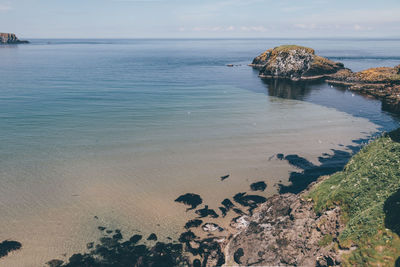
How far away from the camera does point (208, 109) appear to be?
127 feet

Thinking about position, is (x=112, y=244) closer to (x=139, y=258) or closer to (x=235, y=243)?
(x=139, y=258)

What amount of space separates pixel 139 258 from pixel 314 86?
60.9 meters

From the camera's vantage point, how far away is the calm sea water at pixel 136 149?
15.9 metres

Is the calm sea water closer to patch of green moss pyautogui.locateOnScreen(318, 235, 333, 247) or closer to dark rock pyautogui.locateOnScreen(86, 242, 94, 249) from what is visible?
dark rock pyautogui.locateOnScreen(86, 242, 94, 249)

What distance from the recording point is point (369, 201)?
11.1m

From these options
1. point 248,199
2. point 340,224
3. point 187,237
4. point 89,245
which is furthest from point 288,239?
point 89,245

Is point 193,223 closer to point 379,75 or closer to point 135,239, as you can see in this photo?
point 135,239

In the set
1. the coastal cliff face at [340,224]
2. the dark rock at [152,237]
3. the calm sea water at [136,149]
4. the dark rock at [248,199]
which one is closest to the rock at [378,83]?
the calm sea water at [136,149]

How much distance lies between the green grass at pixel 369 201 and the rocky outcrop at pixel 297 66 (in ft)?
211

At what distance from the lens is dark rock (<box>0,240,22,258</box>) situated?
43.7 feet

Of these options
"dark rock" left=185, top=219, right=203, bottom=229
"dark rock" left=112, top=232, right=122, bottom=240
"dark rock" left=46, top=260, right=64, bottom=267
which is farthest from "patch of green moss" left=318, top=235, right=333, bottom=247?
"dark rock" left=46, top=260, right=64, bottom=267

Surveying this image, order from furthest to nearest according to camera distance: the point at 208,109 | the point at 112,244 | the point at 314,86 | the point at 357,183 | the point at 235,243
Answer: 1. the point at 314,86
2. the point at 208,109
3. the point at 112,244
4. the point at 235,243
5. the point at 357,183

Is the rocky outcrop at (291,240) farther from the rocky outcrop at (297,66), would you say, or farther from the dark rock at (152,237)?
the rocky outcrop at (297,66)

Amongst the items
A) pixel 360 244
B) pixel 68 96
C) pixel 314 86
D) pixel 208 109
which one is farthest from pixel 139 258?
pixel 314 86
